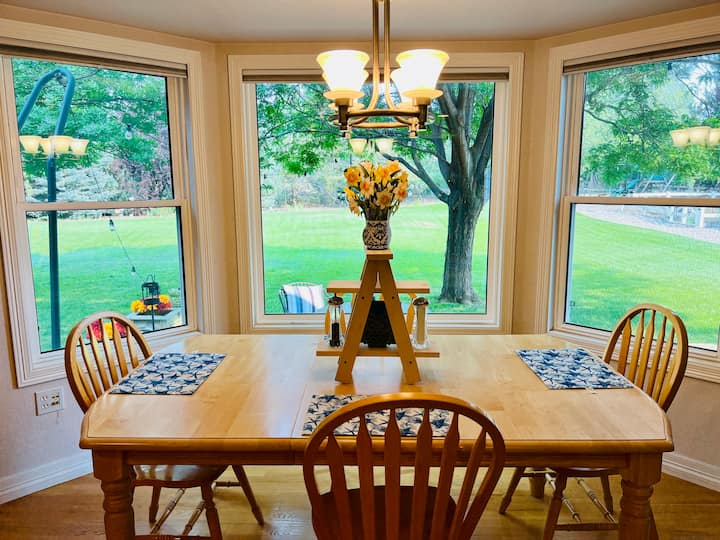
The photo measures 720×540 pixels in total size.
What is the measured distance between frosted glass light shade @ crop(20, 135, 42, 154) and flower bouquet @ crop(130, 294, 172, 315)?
912 mm

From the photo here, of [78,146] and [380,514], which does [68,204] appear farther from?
[380,514]

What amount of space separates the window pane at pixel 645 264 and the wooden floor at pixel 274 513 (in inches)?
30.6

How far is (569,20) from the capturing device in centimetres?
245

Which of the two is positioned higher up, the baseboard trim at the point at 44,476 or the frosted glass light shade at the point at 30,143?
the frosted glass light shade at the point at 30,143

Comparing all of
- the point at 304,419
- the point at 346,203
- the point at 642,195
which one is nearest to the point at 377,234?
the point at 304,419

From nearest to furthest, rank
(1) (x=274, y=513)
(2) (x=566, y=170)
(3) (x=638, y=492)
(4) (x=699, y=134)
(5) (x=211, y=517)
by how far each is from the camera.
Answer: (3) (x=638, y=492), (5) (x=211, y=517), (1) (x=274, y=513), (4) (x=699, y=134), (2) (x=566, y=170)

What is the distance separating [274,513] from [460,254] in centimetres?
178

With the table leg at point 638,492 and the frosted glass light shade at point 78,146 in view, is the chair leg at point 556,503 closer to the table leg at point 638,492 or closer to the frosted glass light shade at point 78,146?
the table leg at point 638,492

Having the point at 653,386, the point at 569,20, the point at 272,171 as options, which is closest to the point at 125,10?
the point at 272,171

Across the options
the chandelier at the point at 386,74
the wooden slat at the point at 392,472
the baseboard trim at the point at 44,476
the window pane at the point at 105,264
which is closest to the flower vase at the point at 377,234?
the chandelier at the point at 386,74

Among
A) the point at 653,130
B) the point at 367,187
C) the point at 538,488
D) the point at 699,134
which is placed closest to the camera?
the point at 367,187

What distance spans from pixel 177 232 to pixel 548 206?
6.98 feet

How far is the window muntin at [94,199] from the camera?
7.97ft

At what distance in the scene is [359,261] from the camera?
318cm
